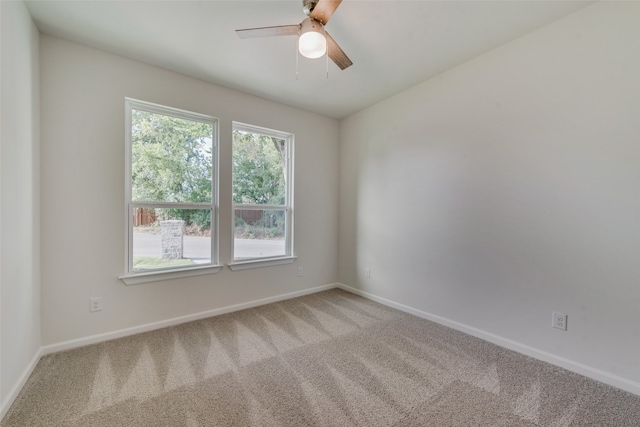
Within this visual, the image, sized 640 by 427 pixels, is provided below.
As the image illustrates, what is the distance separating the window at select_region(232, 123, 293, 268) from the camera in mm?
3129

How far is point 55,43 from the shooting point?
210cm

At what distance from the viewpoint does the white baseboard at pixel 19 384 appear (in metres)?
1.49

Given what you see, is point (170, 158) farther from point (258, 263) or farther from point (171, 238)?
point (258, 263)

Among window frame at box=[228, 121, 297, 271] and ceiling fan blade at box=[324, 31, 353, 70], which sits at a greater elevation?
ceiling fan blade at box=[324, 31, 353, 70]

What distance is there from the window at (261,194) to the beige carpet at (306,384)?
1.08 meters

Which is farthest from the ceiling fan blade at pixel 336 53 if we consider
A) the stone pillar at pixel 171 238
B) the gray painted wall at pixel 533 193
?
the stone pillar at pixel 171 238

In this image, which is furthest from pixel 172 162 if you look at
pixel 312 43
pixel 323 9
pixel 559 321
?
pixel 559 321

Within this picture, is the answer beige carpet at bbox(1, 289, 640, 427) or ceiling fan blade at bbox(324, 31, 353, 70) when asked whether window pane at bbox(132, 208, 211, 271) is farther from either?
ceiling fan blade at bbox(324, 31, 353, 70)

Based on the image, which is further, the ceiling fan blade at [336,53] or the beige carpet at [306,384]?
the ceiling fan blade at [336,53]

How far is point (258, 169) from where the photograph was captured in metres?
3.29

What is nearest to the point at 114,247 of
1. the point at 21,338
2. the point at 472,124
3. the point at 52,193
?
the point at 52,193

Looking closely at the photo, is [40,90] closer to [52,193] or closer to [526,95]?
[52,193]

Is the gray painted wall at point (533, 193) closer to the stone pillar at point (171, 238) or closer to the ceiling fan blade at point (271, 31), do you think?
the ceiling fan blade at point (271, 31)

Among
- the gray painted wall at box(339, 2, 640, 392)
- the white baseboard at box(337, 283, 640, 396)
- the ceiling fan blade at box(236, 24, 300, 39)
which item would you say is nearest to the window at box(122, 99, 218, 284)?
the ceiling fan blade at box(236, 24, 300, 39)
